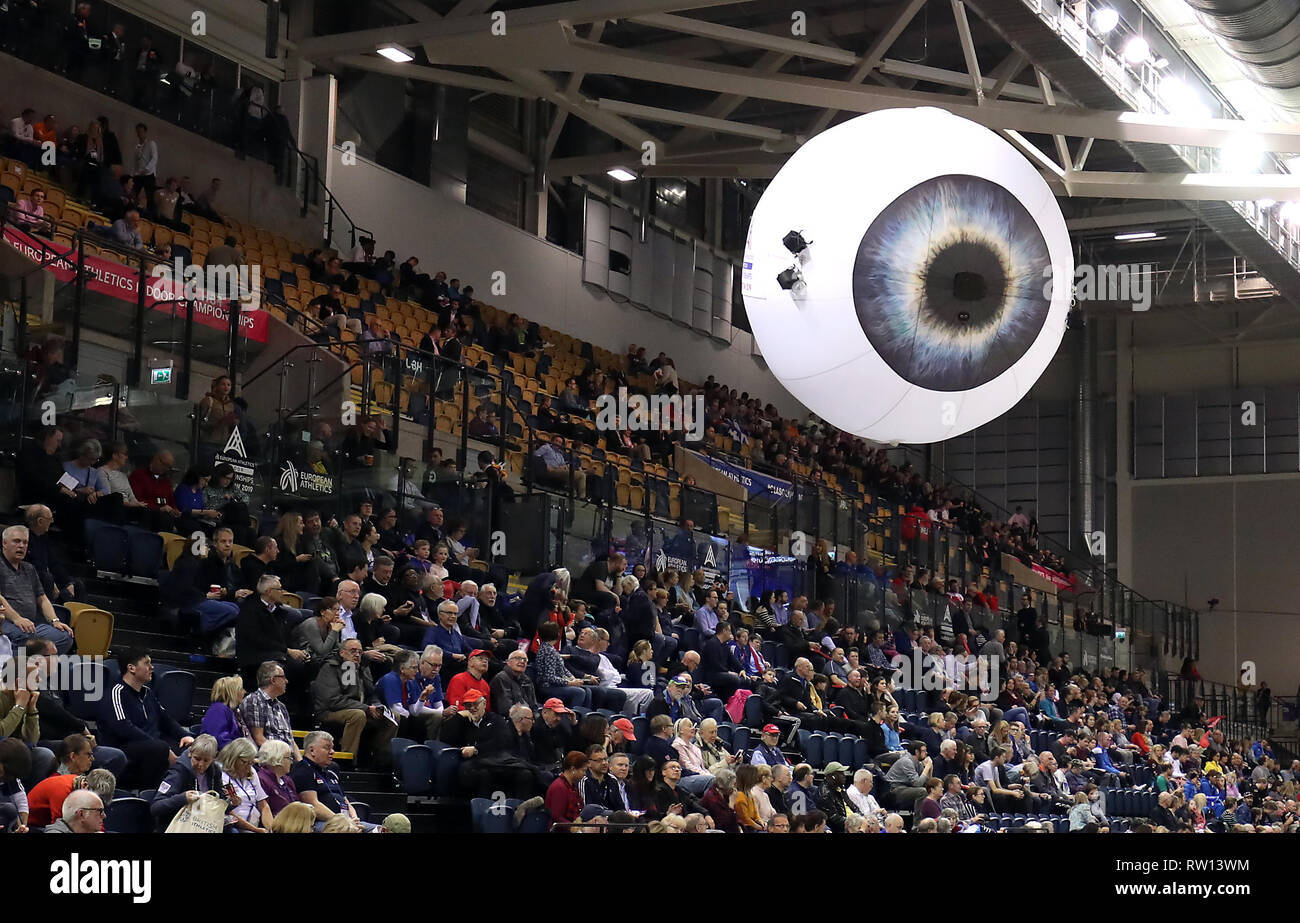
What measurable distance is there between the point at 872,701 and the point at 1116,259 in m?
19.9

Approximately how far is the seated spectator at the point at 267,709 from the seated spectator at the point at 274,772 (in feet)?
1.30

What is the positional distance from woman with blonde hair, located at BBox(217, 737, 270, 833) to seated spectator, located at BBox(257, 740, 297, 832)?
10 centimetres

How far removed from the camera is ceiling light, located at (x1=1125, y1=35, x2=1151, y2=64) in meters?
17.6

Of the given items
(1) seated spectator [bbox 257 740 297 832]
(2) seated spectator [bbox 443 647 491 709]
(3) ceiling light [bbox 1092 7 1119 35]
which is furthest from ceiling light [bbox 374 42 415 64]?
(1) seated spectator [bbox 257 740 297 832]

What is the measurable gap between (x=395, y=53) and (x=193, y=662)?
42.0 ft

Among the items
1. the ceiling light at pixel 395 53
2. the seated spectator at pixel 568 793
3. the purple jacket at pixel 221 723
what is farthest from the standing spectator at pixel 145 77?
the seated spectator at pixel 568 793

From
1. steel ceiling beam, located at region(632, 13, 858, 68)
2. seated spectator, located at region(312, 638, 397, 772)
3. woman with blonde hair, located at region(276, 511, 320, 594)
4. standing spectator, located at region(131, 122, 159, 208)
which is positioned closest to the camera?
seated spectator, located at region(312, 638, 397, 772)

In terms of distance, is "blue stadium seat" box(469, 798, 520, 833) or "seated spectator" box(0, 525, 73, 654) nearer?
"seated spectator" box(0, 525, 73, 654)

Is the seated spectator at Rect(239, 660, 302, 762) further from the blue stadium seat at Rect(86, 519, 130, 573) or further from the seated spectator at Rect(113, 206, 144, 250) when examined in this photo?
the seated spectator at Rect(113, 206, 144, 250)

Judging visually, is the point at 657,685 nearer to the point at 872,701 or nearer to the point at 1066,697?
the point at 872,701
